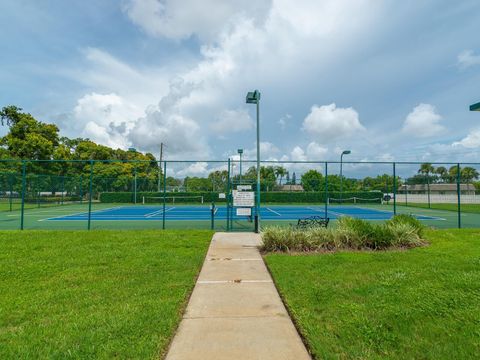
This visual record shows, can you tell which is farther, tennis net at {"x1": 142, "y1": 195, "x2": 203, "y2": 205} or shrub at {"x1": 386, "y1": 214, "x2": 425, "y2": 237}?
tennis net at {"x1": 142, "y1": 195, "x2": 203, "y2": 205}

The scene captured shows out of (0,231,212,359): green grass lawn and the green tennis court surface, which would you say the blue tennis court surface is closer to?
the green tennis court surface

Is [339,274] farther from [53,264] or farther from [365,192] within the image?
[365,192]

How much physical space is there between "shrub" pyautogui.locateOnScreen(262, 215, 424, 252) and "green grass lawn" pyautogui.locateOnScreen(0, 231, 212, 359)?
1.99 meters

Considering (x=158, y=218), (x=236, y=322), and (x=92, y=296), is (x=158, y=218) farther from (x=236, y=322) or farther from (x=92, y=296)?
(x=236, y=322)

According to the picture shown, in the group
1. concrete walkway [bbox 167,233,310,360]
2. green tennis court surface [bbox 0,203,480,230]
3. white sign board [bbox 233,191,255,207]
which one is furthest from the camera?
green tennis court surface [bbox 0,203,480,230]

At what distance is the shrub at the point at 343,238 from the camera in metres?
7.78

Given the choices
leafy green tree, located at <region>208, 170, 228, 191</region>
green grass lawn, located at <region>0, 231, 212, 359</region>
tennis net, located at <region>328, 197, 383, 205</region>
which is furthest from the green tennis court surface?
green grass lawn, located at <region>0, 231, 212, 359</region>

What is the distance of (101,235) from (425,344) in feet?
30.3

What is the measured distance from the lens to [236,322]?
11.8 ft

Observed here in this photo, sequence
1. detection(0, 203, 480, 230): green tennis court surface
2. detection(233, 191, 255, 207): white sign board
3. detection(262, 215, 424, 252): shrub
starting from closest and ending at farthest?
1. detection(262, 215, 424, 252): shrub
2. detection(233, 191, 255, 207): white sign board
3. detection(0, 203, 480, 230): green tennis court surface

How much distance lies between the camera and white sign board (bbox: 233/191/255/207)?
35.0 feet

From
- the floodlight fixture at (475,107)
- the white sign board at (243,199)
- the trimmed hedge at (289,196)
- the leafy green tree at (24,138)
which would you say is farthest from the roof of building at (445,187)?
the leafy green tree at (24,138)

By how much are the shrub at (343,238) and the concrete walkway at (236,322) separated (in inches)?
67.8

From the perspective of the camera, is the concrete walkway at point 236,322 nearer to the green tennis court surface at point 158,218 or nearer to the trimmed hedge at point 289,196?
the green tennis court surface at point 158,218
